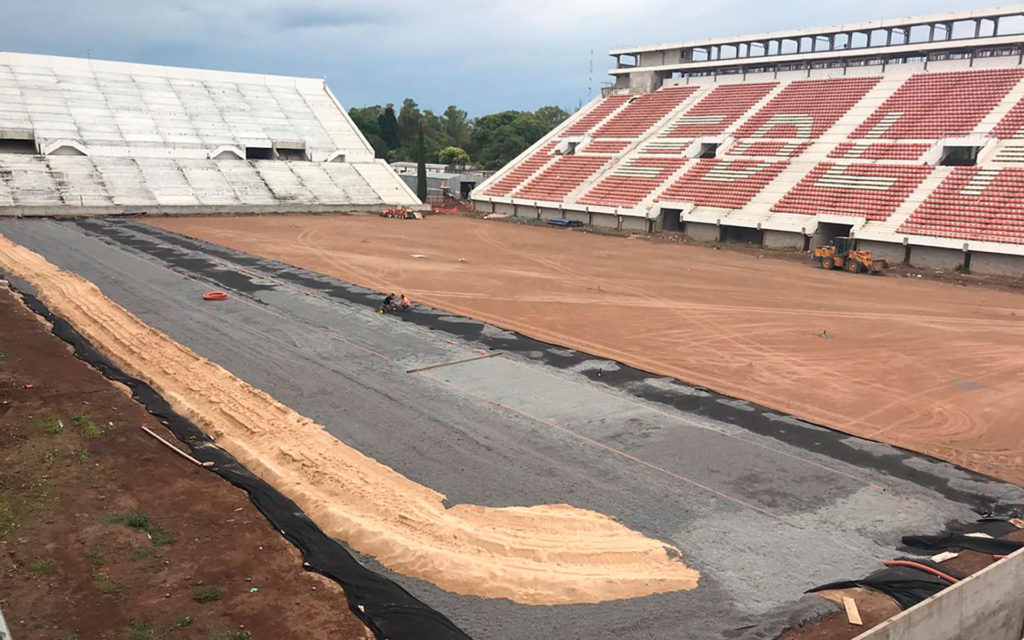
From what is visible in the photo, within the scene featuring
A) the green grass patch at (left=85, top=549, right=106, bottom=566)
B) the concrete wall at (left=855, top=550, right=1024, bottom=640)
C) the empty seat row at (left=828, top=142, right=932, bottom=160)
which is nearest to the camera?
the concrete wall at (left=855, top=550, right=1024, bottom=640)

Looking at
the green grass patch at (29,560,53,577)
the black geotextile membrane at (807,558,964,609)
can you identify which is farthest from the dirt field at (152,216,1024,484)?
the green grass patch at (29,560,53,577)

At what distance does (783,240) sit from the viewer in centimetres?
4212

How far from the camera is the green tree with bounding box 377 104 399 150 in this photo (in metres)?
94.1

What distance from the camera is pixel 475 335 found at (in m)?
20.9

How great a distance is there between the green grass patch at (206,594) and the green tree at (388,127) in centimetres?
9117

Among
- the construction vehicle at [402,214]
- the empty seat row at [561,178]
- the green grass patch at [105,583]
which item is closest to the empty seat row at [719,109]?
the empty seat row at [561,178]

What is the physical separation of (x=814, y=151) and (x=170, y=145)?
50.1 meters

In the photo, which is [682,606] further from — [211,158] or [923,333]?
[211,158]

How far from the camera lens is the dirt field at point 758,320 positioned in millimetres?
Answer: 15742

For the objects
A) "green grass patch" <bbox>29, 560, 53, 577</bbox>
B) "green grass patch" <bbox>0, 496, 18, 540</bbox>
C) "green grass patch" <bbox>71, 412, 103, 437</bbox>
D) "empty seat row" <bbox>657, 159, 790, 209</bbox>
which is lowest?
"green grass patch" <bbox>29, 560, 53, 577</bbox>

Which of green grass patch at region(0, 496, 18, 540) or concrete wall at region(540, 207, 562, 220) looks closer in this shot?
green grass patch at region(0, 496, 18, 540)

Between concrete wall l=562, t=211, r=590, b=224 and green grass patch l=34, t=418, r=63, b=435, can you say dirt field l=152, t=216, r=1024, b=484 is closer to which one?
concrete wall l=562, t=211, r=590, b=224

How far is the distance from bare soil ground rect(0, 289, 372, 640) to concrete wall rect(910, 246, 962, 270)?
35.5m

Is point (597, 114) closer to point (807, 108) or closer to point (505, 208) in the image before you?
point (505, 208)
